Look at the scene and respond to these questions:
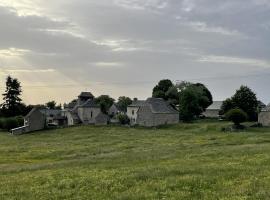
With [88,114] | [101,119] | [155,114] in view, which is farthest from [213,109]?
[155,114]

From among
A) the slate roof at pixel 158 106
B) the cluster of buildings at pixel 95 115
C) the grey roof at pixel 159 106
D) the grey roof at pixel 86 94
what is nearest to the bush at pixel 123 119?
the cluster of buildings at pixel 95 115

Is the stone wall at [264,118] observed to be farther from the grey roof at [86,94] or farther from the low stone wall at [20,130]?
the grey roof at [86,94]

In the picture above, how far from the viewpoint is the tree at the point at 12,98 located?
160000mm

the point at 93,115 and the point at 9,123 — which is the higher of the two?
→ the point at 93,115

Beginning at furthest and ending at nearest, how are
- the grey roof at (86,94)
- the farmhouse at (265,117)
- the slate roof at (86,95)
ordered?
the grey roof at (86,94) < the slate roof at (86,95) < the farmhouse at (265,117)

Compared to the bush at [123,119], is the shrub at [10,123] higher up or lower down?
lower down

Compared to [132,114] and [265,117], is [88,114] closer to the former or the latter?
[132,114]

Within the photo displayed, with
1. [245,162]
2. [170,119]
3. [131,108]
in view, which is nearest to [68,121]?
[131,108]

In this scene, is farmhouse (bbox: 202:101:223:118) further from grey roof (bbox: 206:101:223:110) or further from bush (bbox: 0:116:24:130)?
bush (bbox: 0:116:24:130)

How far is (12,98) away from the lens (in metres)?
161

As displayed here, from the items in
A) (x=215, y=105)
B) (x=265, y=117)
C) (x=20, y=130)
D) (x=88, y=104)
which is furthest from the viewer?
(x=215, y=105)

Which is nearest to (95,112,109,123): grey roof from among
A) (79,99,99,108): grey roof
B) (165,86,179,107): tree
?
(79,99,99,108): grey roof

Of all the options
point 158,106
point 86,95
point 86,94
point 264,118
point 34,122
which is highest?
point 86,94

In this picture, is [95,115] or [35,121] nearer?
[35,121]
